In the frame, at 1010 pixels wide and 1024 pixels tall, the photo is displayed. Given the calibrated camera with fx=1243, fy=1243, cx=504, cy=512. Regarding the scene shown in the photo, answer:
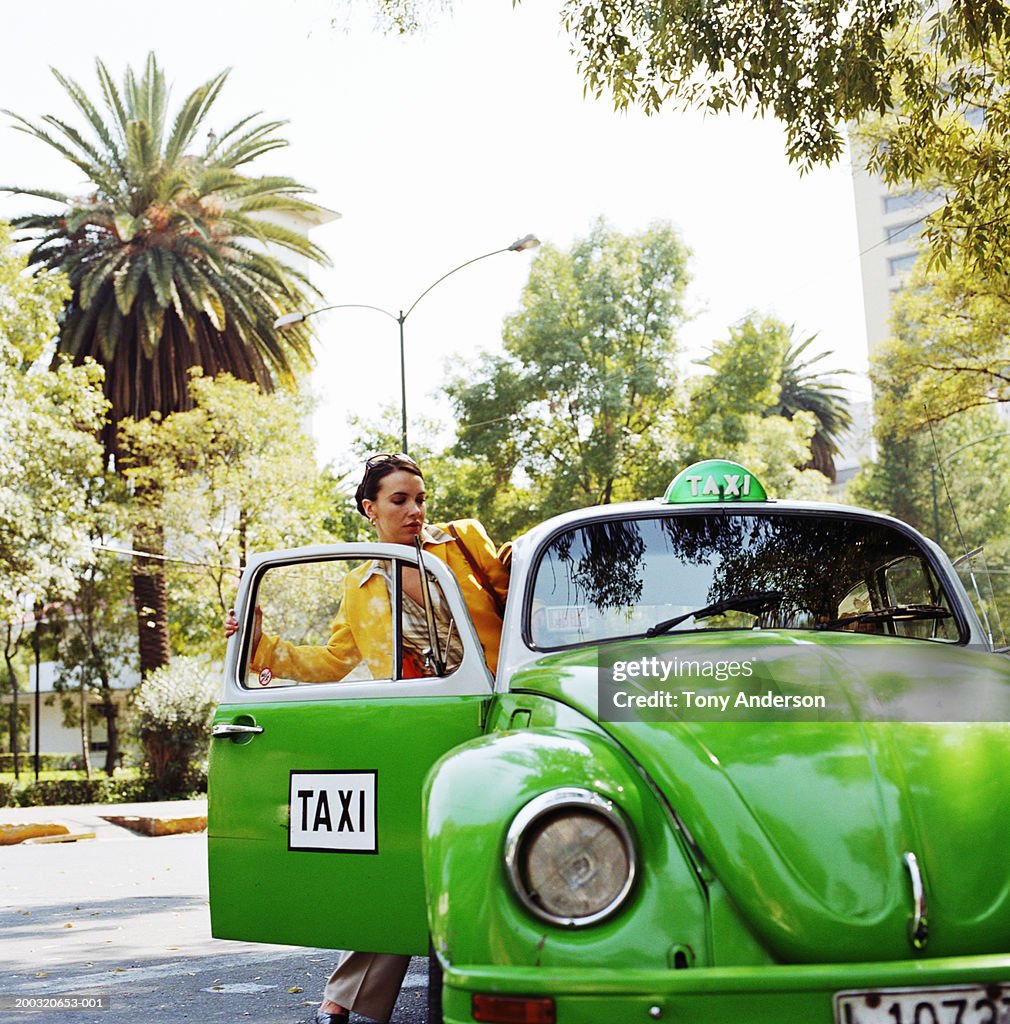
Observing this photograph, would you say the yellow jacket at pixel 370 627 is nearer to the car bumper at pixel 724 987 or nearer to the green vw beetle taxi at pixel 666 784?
the green vw beetle taxi at pixel 666 784

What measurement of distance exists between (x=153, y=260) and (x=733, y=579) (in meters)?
23.1

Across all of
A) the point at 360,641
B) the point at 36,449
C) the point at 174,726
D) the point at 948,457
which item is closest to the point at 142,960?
the point at 360,641

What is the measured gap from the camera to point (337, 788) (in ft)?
13.1

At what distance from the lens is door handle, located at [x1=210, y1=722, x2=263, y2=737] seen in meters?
4.18

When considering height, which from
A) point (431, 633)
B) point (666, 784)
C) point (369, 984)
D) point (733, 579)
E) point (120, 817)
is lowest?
point (120, 817)

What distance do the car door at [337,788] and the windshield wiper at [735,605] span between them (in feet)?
1.95

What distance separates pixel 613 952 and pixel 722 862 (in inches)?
13.9

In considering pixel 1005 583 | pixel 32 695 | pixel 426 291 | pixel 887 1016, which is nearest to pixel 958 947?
pixel 887 1016

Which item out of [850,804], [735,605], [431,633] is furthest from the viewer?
[735,605]

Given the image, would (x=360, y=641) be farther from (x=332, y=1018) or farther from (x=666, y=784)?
(x=666, y=784)

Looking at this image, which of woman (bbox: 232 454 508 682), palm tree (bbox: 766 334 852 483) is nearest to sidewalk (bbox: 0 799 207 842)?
woman (bbox: 232 454 508 682)

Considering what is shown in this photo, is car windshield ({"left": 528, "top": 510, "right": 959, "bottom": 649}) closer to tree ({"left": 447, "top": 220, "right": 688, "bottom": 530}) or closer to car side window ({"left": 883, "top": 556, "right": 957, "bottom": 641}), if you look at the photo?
car side window ({"left": 883, "top": 556, "right": 957, "bottom": 641})

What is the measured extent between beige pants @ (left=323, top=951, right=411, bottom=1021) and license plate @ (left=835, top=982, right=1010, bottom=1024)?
231cm

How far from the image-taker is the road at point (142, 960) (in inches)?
211
